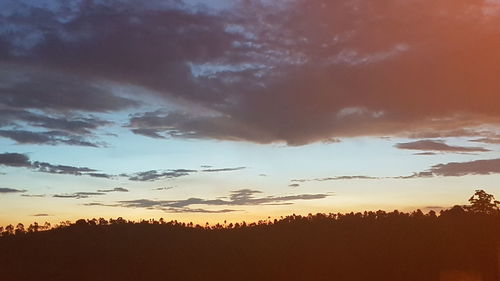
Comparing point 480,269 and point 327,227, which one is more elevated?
point 327,227

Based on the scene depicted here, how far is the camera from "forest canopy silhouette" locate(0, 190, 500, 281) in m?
40.2

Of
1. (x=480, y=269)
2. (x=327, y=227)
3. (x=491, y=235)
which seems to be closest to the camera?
(x=480, y=269)

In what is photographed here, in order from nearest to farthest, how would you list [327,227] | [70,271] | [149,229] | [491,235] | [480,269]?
[480,269]
[491,235]
[70,271]
[327,227]
[149,229]

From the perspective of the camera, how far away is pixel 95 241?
5169cm

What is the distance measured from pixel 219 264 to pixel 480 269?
1568 cm

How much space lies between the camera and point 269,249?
46.5m

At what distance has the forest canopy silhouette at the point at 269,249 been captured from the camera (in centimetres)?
4022

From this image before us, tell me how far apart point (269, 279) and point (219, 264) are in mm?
5327

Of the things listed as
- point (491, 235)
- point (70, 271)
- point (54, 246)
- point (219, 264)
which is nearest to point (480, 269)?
point (491, 235)

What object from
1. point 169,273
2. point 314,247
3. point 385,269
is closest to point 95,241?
point 169,273

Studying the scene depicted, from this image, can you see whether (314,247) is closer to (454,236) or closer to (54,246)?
(454,236)

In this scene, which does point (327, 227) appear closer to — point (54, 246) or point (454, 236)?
point (454, 236)

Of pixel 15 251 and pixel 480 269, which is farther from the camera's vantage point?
pixel 15 251

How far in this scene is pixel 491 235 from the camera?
4212 centimetres
